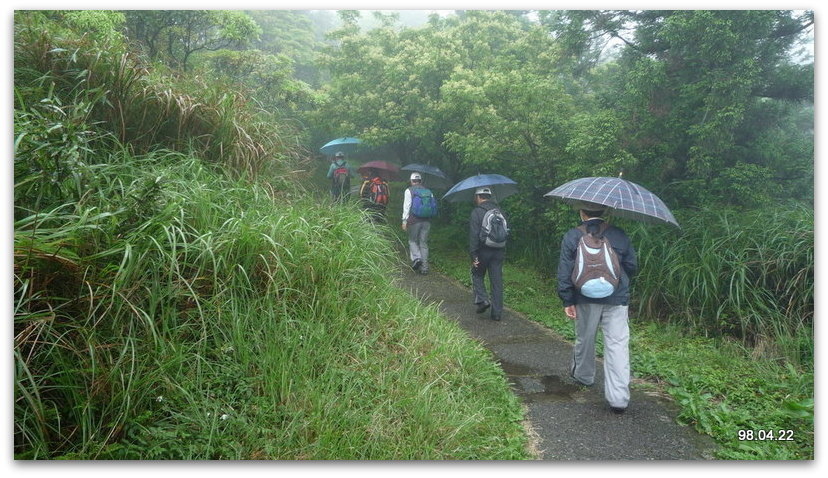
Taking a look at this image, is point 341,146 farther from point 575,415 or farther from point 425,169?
point 575,415

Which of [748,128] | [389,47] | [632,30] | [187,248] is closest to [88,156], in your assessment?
[187,248]

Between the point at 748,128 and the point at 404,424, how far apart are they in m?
4.93

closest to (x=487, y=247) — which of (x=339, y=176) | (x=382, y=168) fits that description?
(x=339, y=176)

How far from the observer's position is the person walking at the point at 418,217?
7898mm

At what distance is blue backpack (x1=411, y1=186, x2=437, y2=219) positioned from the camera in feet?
25.9

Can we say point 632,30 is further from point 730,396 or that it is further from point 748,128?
point 730,396

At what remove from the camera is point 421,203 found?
25.9 ft

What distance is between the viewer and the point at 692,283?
5824 millimetres

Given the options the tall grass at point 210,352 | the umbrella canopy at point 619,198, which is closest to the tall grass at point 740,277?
the umbrella canopy at point 619,198

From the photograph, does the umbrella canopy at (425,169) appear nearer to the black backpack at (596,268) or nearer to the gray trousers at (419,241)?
the gray trousers at (419,241)

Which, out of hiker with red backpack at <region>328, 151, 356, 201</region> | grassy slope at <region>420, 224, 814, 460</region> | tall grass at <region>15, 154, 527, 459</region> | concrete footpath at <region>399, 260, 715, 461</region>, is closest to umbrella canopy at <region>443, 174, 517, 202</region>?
grassy slope at <region>420, 224, 814, 460</region>

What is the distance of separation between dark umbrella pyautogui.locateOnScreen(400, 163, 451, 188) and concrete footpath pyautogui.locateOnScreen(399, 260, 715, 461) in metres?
4.24

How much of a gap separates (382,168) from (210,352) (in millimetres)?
7434
